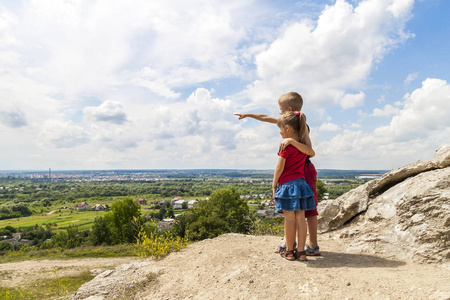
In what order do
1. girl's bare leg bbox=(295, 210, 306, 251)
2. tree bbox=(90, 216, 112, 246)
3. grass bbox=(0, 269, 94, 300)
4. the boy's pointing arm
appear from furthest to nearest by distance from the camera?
1. tree bbox=(90, 216, 112, 246)
2. grass bbox=(0, 269, 94, 300)
3. the boy's pointing arm
4. girl's bare leg bbox=(295, 210, 306, 251)

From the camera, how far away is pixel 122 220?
28359 millimetres

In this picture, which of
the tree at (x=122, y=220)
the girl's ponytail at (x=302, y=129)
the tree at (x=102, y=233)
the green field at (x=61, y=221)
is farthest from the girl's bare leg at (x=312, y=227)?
the green field at (x=61, y=221)

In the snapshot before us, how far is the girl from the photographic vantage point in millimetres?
4930

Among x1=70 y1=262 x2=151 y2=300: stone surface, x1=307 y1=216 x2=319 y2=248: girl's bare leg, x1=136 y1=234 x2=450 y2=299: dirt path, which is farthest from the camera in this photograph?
x1=70 y1=262 x2=151 y2=300: stone surface

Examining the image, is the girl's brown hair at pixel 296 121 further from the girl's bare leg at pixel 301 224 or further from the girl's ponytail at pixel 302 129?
the girl's bare leg at pixel 301 224

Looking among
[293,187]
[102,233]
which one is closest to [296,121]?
[293,187]

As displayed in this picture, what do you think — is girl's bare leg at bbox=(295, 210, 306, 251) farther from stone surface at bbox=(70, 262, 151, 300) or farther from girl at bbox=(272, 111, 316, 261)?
stone surface at bbox=(70, 262, 151, 300)

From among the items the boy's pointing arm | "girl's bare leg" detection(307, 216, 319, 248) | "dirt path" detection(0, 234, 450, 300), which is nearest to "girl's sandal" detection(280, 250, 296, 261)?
"dirt path" detection(0, 234, 450, 300)

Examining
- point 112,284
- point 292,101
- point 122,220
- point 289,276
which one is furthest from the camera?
point 122,220

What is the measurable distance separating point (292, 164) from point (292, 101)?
1.21 m

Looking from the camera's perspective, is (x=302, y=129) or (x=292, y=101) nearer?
(x=302, y=129)

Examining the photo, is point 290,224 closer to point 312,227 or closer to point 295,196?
point 295,196

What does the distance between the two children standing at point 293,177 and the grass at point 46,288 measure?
697cm

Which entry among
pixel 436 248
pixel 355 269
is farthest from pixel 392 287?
pixel 436 248
